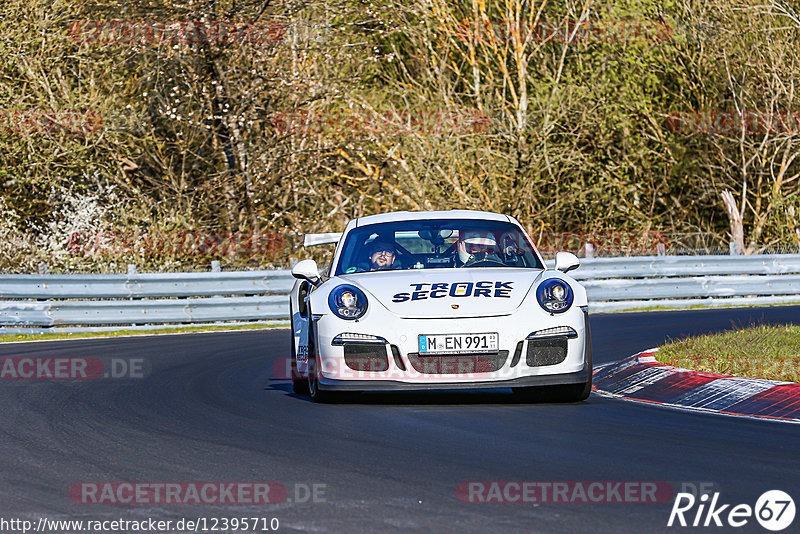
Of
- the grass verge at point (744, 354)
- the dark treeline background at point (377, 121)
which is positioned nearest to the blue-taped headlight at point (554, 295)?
the grass verge at point (744, 354)

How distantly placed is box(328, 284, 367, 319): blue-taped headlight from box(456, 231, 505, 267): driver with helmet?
106 centimetres

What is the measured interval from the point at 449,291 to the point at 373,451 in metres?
2.16

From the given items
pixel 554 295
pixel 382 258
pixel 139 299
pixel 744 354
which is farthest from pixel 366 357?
pixel 139 299

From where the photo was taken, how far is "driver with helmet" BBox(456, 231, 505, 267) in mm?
10234

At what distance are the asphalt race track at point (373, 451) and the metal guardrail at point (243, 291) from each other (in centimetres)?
805

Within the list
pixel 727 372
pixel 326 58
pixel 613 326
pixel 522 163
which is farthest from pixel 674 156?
pixel 727 372

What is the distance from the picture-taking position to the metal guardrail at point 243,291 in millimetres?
19500

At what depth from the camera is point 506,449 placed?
7.34 meters

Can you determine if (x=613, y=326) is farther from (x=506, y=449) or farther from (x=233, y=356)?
(x=506, y=449)

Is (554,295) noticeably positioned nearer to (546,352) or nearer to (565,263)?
(546,352)

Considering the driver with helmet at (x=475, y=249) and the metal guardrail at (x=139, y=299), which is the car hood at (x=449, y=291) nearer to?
the driver with helmet at (x=475, y=249)

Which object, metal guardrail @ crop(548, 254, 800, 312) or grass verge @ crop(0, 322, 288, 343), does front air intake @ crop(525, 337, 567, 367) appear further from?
metal guardrail @ crop(548, 254, 800, 312)

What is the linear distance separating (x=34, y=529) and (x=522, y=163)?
2382cm

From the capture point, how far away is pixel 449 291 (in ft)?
30.5
